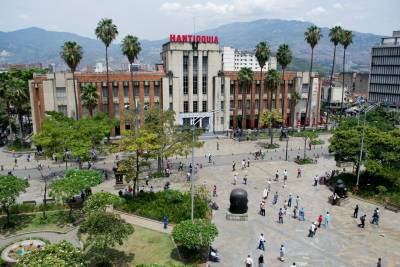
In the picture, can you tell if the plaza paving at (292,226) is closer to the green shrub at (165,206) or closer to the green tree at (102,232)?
the green shrub at (165,206)

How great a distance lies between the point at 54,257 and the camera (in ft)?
69.6

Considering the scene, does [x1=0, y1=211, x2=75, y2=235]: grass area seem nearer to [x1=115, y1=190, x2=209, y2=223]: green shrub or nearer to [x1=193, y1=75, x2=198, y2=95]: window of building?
[x1=115, y1=190, x2=209, y2=223]: green shrub

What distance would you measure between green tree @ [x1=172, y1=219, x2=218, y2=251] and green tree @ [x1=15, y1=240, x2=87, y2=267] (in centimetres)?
856

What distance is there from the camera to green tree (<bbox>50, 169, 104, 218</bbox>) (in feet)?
111

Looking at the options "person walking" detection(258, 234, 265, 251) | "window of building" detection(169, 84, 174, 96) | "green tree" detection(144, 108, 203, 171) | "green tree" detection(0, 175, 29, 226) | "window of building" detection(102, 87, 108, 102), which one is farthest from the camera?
"window of building" detection(169, 84, 174, 96)

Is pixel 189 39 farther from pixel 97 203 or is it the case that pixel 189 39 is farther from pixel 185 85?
pixel 97 203

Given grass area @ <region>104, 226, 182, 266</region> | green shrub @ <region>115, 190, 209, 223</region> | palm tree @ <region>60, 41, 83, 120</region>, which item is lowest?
grass area @ <region>104, 226, 182, 266</region>

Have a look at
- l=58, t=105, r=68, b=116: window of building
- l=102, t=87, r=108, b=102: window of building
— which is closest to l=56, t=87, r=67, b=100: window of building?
→ l=58, t=105, r=68, b=116: window of building

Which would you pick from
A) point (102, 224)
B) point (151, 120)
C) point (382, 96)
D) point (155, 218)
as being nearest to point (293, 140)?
point (151, 120)

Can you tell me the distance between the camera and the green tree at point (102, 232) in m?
27.1

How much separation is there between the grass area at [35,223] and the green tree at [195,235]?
44.0 feet

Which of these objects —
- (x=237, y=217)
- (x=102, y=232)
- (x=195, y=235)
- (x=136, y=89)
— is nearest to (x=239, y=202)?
(x=237, y=217)

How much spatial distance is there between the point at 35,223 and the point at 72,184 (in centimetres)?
714

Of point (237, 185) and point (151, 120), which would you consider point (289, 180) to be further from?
point (151, 120)
